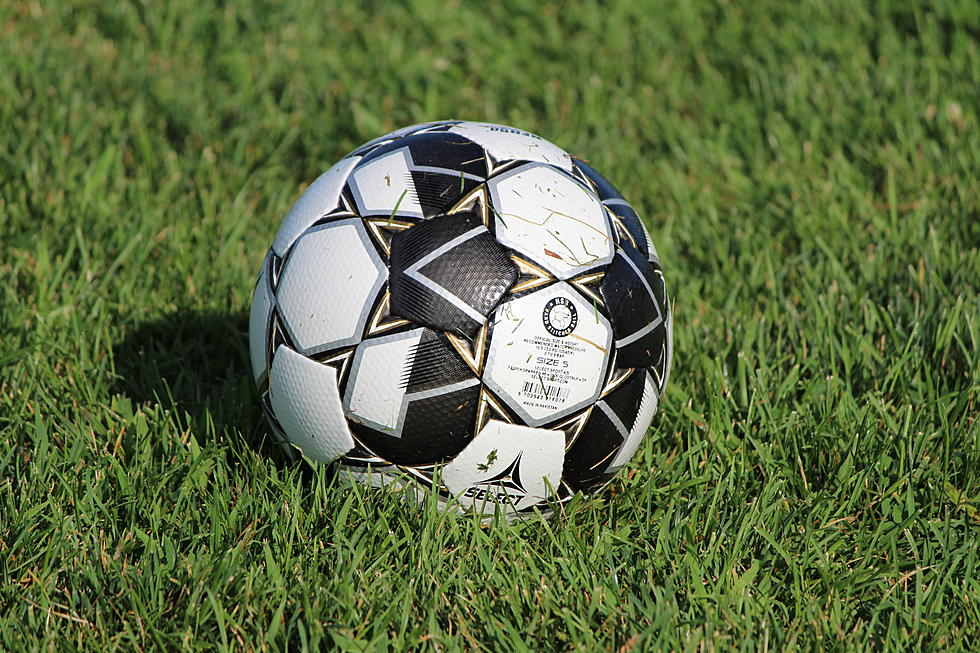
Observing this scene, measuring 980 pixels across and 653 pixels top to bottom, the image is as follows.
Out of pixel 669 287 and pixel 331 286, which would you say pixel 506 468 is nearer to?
pixel 331 286

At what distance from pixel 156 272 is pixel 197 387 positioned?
78 centimetres

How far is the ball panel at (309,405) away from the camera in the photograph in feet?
8.75

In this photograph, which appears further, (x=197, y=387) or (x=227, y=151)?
(x=227, y=151)

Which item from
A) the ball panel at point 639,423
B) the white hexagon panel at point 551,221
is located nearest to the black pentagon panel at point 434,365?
the white hexagon panel at point 551,221

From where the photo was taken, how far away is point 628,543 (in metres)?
2.79

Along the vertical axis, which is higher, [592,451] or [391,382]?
[391,382]

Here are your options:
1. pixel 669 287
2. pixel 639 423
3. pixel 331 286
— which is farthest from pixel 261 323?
pixel 669 287

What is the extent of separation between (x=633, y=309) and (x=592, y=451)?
418mm

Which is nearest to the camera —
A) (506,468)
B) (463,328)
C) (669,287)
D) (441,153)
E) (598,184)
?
(463,328)

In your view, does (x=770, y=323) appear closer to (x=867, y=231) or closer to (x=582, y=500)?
(x=867, y=231)

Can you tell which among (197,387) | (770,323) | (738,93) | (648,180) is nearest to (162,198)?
(197,387)

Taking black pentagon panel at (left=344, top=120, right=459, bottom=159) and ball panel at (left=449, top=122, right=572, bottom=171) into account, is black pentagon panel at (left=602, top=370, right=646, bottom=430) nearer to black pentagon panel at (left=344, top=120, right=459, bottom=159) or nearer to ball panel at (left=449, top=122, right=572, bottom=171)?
ball panel at (left=449, top=122, right=572, bottom=171)

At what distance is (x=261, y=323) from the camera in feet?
9.34

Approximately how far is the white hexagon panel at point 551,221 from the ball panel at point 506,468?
45 cm
